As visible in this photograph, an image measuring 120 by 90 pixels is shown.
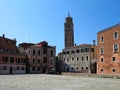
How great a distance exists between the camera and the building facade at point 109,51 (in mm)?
46656

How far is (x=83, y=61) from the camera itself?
71.6m

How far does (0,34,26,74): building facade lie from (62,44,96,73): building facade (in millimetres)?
17625

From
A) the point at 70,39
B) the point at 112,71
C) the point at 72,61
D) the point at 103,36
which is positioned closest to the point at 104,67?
the point at 112,71

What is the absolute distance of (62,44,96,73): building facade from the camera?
226ft

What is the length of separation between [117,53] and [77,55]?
93.0ft

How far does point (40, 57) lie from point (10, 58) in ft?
40.5

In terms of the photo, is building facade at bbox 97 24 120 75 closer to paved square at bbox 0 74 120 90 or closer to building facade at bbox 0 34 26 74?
paved square at bbox 0 74 120 90

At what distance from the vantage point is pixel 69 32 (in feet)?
312

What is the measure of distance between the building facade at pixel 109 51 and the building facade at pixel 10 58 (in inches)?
977

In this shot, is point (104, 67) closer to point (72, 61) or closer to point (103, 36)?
point (103, 36)

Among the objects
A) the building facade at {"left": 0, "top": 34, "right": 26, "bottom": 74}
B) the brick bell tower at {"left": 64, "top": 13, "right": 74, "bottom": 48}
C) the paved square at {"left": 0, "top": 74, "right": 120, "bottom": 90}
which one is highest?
the brick bell tower at {"left": 64, "top": 13, "right": 74, "bottom": 48}

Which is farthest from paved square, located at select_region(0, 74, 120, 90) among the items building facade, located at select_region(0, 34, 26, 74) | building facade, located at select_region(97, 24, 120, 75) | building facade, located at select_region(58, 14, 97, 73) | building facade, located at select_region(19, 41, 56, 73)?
building facade, located at select_region(58, 14, 97, 73)

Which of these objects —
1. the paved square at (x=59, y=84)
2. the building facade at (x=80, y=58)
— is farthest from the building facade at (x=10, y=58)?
the paved square at (x=59, y=84)

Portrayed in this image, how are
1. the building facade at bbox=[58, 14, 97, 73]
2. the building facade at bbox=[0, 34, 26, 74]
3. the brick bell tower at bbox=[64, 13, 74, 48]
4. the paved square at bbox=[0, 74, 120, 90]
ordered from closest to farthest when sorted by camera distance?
the paved square at bbox=[0, 74, 120, 90] < the building facade at bbox=[0, 34, 26, 74] < the building facade at bbox=[58, 14, 97, 73] < the brick bell tower at bbox=[64, 13, 74, 48]
